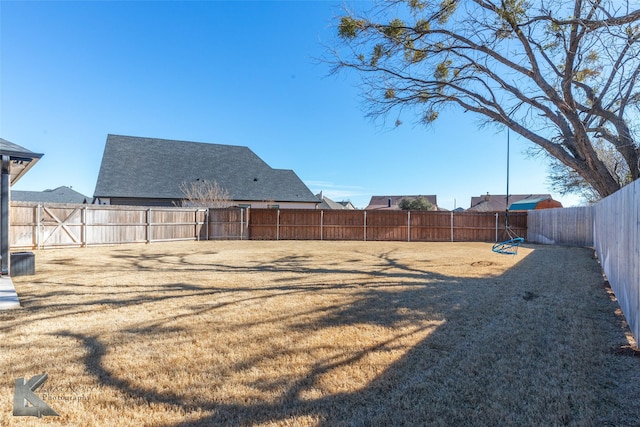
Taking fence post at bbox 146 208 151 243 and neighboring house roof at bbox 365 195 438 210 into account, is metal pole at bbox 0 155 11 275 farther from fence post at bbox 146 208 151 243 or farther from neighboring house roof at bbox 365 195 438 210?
→ neighboring house roof at bbox 365 195 438 210

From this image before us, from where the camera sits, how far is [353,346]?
10.6 feet

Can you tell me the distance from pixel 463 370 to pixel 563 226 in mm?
16655

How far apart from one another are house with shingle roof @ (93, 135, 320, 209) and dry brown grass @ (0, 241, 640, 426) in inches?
692

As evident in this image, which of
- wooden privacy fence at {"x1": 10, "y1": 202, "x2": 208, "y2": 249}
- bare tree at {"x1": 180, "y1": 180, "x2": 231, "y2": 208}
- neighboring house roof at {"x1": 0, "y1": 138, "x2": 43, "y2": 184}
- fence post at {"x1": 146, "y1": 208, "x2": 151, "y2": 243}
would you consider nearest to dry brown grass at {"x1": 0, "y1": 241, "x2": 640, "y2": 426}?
neighboring house roof at {"x1": 0, "y1": 138, "x2": 43, "y2": 184}

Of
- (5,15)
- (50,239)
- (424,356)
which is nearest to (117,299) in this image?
(424,356)

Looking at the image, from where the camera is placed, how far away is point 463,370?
2.72 meters

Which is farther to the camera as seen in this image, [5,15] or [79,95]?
[79,95]

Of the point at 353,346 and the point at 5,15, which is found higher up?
the point at 5,15

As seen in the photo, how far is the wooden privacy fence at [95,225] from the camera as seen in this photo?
11969 mm

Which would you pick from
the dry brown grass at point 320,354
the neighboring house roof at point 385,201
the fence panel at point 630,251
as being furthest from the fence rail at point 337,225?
the neighboring house roof at point 385,201

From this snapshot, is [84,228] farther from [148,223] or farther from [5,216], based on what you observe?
[5,216]

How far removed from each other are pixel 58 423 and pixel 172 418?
677 mm

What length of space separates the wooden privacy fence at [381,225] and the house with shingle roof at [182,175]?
21.9 ft

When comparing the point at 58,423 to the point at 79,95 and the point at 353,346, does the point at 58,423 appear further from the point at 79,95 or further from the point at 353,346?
the point at 79,95
